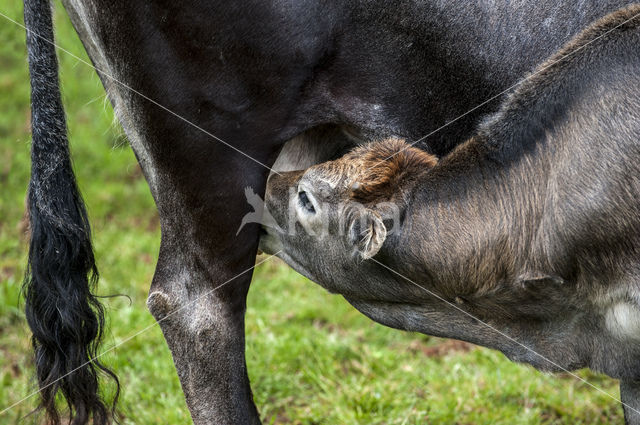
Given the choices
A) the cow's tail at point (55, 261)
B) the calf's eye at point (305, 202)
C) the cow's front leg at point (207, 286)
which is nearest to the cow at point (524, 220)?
the calf's eye at point (305, 202)

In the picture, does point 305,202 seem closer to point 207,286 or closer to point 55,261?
point 207,286

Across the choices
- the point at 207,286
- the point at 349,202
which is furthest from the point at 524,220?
the point at 207,286

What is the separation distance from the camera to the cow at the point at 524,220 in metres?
3.59

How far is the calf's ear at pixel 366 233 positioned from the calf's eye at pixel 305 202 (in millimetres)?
249

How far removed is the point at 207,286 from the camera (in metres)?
4.18

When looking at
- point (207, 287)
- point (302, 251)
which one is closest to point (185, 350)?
point (207, 287)

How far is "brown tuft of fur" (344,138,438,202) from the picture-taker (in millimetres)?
3963

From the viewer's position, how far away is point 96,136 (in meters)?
9.69

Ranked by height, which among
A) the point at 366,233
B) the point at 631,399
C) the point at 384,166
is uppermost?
the point at 384,166

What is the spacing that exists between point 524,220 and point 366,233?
0.67 m

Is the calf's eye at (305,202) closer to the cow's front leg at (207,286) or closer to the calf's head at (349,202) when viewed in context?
the calf's head at (349,202)

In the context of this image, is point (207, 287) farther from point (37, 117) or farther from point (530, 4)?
point (530, 4)

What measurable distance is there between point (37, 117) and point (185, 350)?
4.36 ft

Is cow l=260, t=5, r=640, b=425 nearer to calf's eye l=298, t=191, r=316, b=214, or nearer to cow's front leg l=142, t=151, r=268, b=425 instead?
calf's eye l=298, t=191, r=316, b=214
